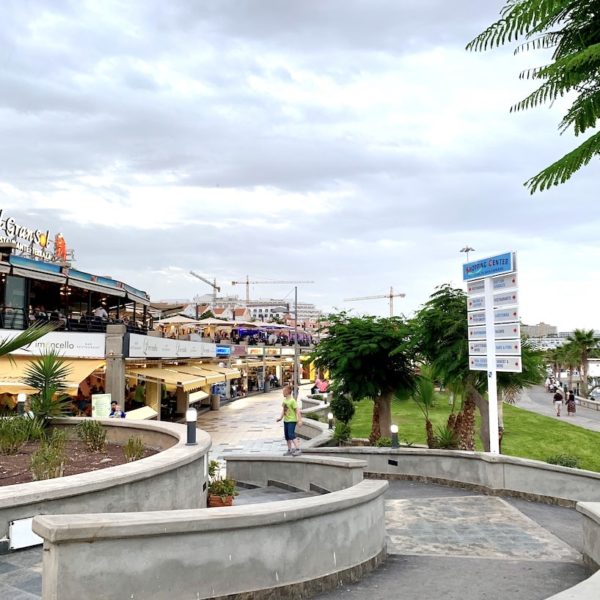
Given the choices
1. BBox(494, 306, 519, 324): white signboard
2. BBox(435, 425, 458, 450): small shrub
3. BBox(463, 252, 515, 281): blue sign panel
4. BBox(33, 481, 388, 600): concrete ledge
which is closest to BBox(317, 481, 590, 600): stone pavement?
BBox(33, 481, 388, 600): concrete ledge

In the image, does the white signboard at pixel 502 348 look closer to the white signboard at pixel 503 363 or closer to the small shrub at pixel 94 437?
the white signboard at pixel 503 363

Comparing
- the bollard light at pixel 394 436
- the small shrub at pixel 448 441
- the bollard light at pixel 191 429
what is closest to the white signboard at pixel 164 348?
the bollard light at pixel 394 436

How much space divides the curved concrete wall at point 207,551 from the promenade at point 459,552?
24 centimetres

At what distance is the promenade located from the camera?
19.7 feet

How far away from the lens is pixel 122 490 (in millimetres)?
6949

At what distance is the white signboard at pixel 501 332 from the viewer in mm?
12406

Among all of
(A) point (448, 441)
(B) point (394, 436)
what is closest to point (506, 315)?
(B) point (394, 436)

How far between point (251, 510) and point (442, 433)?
1136cm

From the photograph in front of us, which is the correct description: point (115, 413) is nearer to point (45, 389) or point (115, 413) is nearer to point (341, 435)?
point (45, 389)

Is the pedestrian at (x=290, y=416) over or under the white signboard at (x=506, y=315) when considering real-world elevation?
under

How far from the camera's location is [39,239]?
31.1m

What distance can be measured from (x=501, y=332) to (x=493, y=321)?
30 cm

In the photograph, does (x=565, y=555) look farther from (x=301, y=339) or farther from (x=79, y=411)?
(x=301, y=339)

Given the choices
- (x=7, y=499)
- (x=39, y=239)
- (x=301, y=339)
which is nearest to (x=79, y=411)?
(x=39, y=239)
